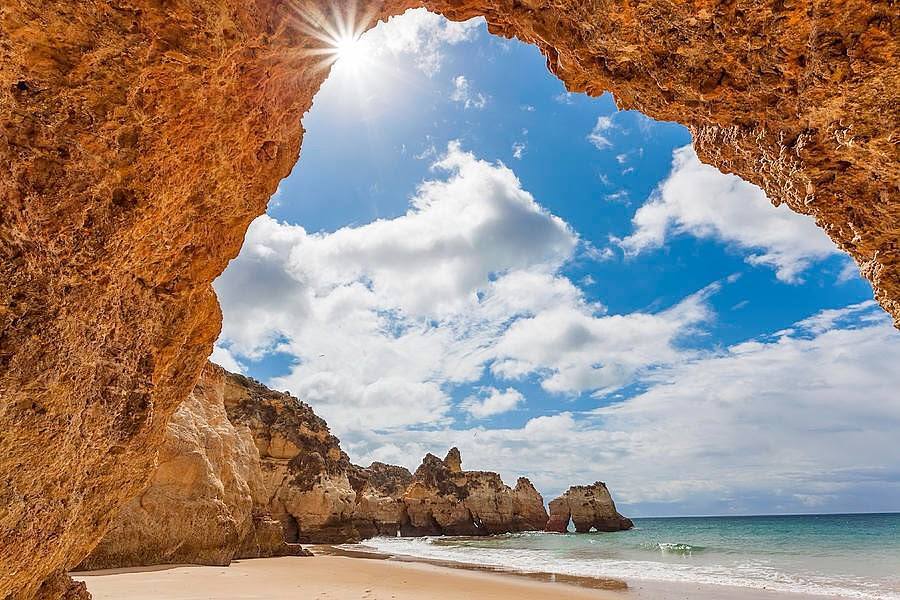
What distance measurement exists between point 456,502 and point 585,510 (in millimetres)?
19371

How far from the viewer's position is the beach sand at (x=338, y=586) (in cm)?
839

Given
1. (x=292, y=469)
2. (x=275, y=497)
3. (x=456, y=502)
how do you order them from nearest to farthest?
1. (x=275, y=497)
2. (x=292, y=469)
3. (x=456, y=502)

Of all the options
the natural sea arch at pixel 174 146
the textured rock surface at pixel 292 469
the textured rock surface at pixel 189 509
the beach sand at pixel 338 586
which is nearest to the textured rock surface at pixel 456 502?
the textured rock surface at pixel 292 469

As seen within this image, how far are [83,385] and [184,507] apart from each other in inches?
414

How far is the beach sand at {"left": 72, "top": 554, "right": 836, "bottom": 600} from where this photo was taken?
8391 mm

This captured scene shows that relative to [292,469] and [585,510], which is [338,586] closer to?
[292,469]

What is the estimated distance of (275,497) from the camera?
90.3 ft

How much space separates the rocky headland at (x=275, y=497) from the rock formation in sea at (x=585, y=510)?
13 cm

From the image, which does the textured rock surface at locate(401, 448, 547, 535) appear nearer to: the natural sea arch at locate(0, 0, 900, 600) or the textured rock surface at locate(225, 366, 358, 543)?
the textured rock surface at locate(225, 366, 358, 543)

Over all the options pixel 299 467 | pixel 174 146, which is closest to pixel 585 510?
pixel 299 467

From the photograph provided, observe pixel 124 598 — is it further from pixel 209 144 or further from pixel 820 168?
pixel 820 168

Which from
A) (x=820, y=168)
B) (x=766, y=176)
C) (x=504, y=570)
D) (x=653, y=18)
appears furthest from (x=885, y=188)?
(x=504, y=570)

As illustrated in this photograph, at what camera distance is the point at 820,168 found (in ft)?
13.2

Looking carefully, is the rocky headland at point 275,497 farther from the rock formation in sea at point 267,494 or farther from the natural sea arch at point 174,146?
the natural sea arch at point 174,146
